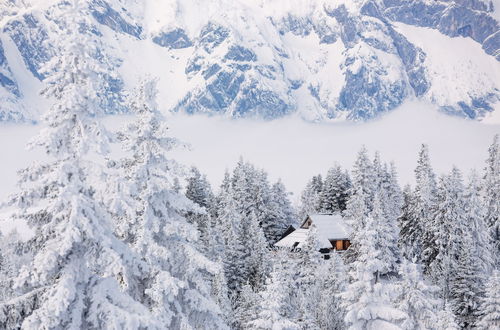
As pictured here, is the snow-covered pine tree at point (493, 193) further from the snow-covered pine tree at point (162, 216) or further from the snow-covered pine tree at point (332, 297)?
the snow-covered pine tree at point (162, 216)

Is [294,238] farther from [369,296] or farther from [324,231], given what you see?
[369,296]

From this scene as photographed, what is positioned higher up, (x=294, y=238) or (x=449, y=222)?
(x=449, y=222)

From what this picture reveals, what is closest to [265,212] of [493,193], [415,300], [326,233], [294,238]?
[294,238]

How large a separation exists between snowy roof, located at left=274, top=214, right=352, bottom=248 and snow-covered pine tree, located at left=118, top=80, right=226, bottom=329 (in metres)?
57.9

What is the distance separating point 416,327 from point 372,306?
22.3 feet

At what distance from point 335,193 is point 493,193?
1227 inches

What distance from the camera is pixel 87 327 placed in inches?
496

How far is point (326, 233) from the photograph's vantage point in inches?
3054

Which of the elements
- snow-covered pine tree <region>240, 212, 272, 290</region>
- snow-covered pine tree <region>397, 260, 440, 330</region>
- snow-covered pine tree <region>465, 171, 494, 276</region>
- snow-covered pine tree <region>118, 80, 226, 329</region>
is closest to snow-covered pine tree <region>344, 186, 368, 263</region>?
snow-covered pine tree <region>240, 212, 272, 290</region>

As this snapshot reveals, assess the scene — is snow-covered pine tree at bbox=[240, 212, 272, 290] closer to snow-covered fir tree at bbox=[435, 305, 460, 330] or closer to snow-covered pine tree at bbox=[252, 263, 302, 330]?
snow-covered fir tree at bbox=[435, 305, 460, 330]

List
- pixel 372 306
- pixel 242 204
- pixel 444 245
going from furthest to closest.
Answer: pixel 242 204, pixel 444 245, pixel 372 306

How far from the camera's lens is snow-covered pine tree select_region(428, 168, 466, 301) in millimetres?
55125

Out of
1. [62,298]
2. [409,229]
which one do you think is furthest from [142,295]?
[409,229]

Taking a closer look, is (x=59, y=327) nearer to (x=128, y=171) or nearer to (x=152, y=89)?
(x=128, y=171)
